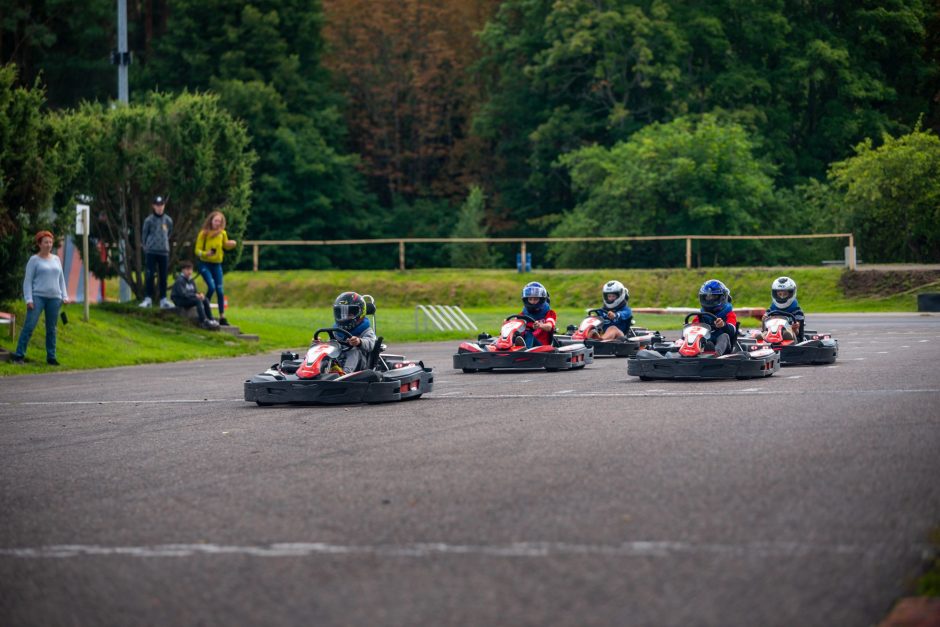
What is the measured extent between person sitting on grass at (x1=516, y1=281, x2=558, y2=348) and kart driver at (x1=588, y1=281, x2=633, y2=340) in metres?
3.39

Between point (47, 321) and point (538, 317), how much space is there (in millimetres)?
7384

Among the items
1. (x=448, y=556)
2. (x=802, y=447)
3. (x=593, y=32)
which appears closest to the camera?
(x=448, y=556)

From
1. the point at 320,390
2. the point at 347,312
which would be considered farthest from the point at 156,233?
the point at 320,390

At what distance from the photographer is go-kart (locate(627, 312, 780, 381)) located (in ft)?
58.4

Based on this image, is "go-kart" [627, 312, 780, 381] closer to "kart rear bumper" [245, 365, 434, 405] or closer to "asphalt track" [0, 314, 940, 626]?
"asphalt track" [0, 314, 940, 626]

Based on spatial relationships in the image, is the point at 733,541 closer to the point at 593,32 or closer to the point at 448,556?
the point at 448,556

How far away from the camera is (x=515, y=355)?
2078 cm

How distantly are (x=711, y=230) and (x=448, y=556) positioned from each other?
152ft

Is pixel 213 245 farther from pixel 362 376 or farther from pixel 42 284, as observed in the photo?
pixel 362 376

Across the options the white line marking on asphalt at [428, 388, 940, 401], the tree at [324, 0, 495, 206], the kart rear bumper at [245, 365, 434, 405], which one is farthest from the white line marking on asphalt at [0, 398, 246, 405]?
the tree at [324, 0, 495, 206]

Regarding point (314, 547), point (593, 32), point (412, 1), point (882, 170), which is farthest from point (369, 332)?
point (412, 1)

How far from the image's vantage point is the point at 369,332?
52.3 ft

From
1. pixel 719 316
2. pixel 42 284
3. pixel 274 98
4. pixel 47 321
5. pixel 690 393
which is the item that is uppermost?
pixel 274 98

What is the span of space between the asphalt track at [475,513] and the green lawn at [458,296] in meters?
16.3
